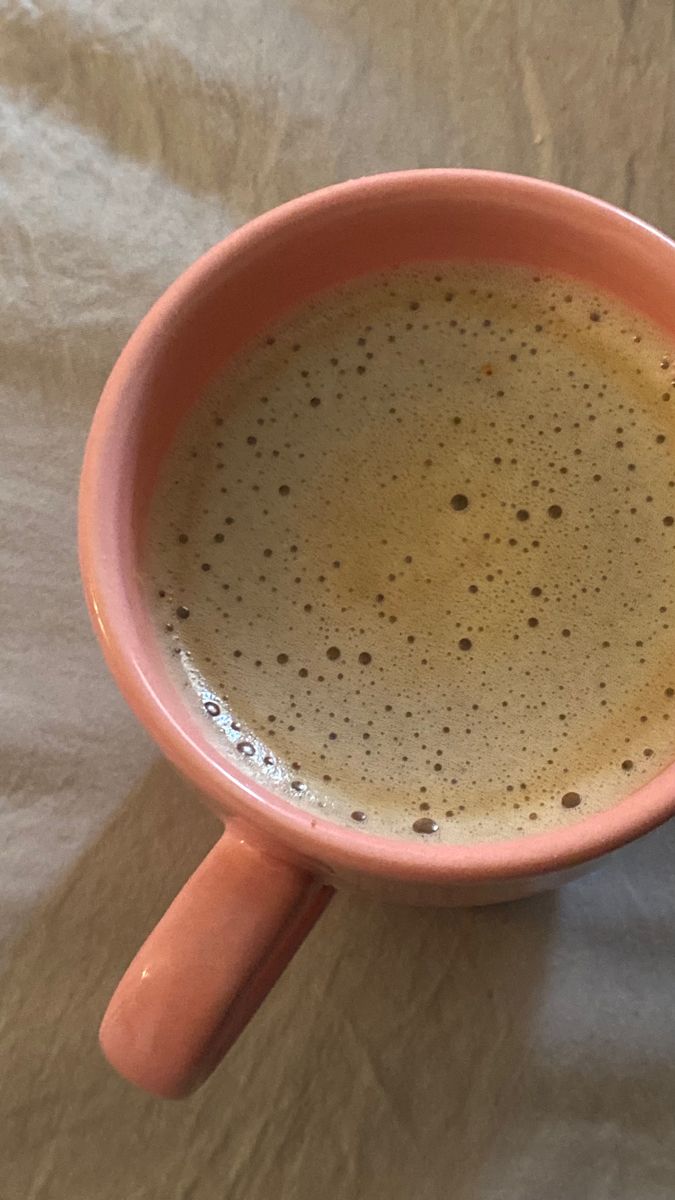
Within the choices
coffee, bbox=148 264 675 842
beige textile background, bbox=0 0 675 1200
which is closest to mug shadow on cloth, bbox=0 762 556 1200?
beige textile background, bbox=0 0 675 1200

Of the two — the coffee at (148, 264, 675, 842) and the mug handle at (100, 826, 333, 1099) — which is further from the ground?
the coffee at (148, 264, 675, 842)

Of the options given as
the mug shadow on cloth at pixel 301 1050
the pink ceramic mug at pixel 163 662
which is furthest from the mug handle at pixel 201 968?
the mug shadow on cloth at pixel 301 1050

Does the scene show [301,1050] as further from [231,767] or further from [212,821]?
[231,767]

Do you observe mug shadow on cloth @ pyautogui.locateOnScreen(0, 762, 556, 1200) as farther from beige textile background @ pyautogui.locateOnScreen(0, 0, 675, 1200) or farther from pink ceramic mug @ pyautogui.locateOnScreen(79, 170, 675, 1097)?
pink ceramic mug @ pyautogui.locateOnScreen(79, 170, 675, 1097)

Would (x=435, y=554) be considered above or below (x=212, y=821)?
above

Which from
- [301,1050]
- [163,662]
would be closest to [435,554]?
[163,662]

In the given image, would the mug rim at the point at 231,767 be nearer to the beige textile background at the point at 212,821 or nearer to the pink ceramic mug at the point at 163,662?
the pink ceramic mug at the point at 163,662

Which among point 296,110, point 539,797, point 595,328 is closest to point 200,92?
point 296,110
